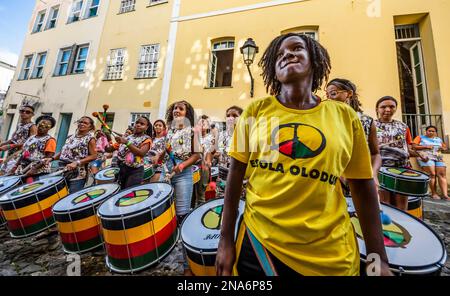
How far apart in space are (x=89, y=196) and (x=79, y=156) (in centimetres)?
112

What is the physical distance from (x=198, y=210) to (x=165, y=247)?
0.92 m

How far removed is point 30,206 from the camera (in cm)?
340

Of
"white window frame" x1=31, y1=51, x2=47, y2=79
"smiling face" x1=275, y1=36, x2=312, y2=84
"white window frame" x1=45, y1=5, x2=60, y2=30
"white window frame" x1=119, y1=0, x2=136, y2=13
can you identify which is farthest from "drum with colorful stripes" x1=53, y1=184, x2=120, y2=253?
"white window frame" x1=45, y1=5, x2=60, y2=30

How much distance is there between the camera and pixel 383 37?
676 centimetres

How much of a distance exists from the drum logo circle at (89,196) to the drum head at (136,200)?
1.97ft

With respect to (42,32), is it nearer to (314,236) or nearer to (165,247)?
(165,247)

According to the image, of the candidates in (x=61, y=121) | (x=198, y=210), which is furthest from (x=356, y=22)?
(x=61, y=121)

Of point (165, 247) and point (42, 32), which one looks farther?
point (42, 32)

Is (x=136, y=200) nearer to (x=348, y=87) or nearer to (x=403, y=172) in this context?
(x=348, y=87)

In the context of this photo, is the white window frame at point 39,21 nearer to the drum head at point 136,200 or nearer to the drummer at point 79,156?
the drummer at point 79,156

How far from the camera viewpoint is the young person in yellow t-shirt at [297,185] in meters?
0.89

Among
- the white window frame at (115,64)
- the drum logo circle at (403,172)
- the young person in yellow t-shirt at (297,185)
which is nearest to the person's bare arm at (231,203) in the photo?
the young person in yellow t-shirt at (297,185)

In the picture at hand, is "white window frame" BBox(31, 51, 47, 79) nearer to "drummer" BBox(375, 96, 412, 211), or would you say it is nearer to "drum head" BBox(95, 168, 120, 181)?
"drum head" BBox(95, 168, 120, 181)

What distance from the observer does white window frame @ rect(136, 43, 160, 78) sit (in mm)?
9938
